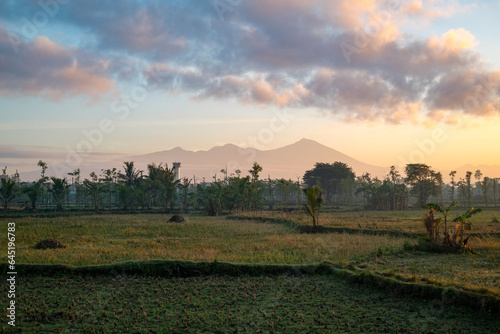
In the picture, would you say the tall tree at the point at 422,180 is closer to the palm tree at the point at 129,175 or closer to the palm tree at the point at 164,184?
the palm tree at the point at 164,184

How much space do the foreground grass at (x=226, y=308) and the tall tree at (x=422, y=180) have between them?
50313mm

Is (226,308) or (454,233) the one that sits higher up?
(454,233)

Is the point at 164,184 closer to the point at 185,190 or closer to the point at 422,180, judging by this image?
the point at 185,190

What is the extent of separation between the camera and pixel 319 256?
48.8 ft

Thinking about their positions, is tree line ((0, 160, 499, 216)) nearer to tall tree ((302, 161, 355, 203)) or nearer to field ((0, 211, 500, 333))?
tall tree ((302, 161, 355, 203))

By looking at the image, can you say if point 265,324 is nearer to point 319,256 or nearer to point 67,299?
point 67,299

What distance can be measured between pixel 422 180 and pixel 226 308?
55.2 m

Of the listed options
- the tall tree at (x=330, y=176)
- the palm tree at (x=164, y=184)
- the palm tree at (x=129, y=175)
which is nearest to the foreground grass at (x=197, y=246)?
the palm tree at (x=164, y=184)

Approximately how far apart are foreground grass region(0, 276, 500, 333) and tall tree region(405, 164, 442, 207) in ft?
165

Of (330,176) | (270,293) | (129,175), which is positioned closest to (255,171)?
(129,175)

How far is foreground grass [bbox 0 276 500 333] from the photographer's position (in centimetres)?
761

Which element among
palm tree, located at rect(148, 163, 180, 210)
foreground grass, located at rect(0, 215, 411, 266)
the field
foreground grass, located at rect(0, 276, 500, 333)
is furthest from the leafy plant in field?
palm tree, located at rect(148, 163, 180, 210)

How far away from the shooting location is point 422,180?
5812 centimetres

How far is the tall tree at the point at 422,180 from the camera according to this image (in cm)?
5706
